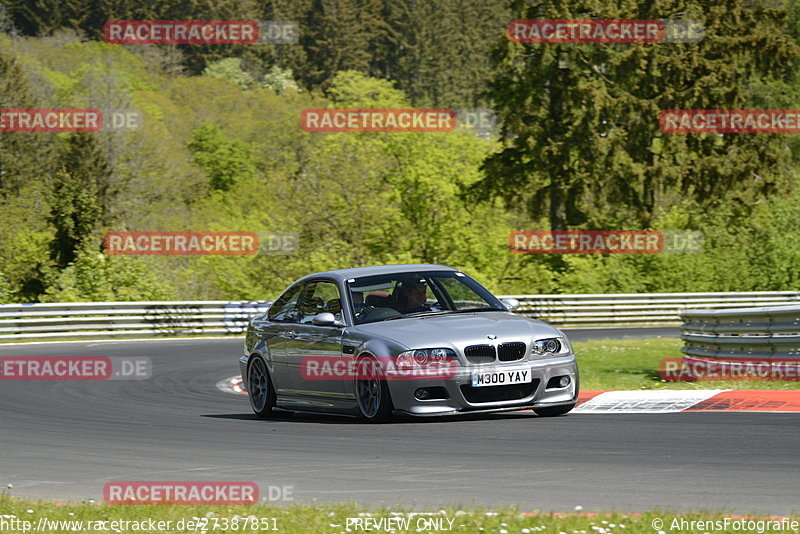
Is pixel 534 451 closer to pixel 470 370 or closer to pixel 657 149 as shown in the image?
pixel 470 370

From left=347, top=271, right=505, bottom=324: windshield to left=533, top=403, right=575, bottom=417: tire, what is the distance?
3.83ft

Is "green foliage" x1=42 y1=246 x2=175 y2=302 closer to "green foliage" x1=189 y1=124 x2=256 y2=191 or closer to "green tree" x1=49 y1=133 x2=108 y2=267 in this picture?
"green tree" x1=49 y1=133 x2=108 y2=267

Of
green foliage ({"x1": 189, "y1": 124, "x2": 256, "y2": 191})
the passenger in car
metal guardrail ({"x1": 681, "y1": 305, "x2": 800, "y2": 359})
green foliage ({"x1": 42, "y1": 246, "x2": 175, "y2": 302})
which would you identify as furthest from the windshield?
green foliage ({"x1": 189, "y1": 124, "x2": 256, "y2": 191})

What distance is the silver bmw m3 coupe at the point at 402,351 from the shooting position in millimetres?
10430

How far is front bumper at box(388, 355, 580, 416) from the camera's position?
1040cm

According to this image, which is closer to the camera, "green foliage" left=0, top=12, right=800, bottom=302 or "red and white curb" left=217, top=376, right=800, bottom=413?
"red and white curb" left=217, top=376, right=800, bottom=413

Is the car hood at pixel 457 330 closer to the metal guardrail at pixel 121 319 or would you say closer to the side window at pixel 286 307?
the side window at pixel 286 307

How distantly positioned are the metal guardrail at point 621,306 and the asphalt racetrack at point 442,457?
23969 mm

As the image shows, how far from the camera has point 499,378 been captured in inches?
411

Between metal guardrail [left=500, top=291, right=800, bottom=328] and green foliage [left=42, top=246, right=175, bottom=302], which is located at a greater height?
green foliage [left=42, top=246, right=175, bottom=302]

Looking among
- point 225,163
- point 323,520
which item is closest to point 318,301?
Answer: point 323,520

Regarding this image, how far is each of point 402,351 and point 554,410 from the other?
169 centimetres

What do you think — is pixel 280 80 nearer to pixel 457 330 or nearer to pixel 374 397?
pixel 374 397

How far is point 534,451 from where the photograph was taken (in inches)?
350
